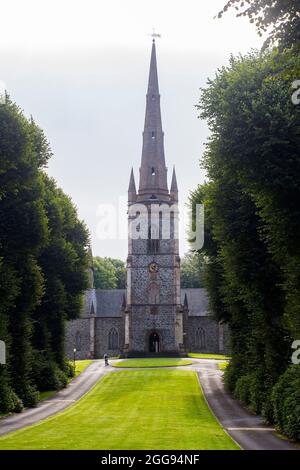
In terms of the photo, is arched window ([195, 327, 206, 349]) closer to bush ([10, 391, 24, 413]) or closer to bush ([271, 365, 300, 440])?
bush ([10, 391, 24, 413])

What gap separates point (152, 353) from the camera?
251ft

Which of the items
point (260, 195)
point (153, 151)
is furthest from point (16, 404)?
point (153, 151)

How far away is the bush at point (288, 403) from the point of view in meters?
23.3

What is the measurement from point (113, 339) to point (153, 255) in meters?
15.3

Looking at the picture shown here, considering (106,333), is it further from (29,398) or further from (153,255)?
(29,398)

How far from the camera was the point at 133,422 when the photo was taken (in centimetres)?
2692

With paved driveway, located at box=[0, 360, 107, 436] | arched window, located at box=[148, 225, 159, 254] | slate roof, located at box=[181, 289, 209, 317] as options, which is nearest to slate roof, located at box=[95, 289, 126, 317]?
slate roof, located at box=[181, 289, 209, 317]

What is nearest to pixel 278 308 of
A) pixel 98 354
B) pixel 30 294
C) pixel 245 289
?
pixel 245 289

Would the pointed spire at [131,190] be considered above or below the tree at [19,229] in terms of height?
above

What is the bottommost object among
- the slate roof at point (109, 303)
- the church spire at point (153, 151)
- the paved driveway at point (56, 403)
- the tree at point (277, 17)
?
the paved driveway at point (56, 403)

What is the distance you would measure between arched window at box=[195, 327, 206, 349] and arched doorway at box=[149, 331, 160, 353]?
10632 mm

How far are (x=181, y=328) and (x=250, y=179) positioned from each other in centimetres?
5466

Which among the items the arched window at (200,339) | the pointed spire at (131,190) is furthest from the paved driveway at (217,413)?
the arched window at (200,339)

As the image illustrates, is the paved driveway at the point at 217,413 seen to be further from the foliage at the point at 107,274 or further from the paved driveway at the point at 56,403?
the foliage at the point at 107,274
